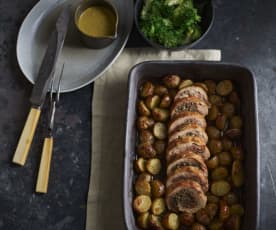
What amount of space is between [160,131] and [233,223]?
15.5 inches

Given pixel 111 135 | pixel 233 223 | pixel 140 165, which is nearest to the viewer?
pixel 233 223

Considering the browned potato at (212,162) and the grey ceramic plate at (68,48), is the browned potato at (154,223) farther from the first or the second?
the grey ceramic plate at (68,48)

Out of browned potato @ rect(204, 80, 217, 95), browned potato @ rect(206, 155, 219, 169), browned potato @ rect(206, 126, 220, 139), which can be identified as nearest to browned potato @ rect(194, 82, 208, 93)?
browned potato @ rect(204, 80, 217, 95)

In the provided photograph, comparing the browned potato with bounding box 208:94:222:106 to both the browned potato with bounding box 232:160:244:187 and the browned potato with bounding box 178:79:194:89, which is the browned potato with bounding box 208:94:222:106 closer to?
the browned potato with bounding box 178:79:194:89

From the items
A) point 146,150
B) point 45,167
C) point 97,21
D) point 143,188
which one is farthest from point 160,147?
point 97,21

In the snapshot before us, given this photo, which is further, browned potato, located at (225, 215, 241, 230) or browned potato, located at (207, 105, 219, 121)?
browned potato, located at (207, 105, 219, 121)

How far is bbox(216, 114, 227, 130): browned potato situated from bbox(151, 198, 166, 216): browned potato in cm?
32

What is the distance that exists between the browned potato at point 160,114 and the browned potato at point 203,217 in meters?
0.34

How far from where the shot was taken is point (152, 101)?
5.72ft

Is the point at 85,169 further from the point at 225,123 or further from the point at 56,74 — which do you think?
the point at 225,123

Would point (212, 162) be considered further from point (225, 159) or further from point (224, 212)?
point (224, 212)

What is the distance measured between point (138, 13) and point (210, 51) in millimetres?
301

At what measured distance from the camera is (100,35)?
1.81 meters

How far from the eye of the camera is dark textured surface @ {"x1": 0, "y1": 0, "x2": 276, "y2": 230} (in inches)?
67.9
